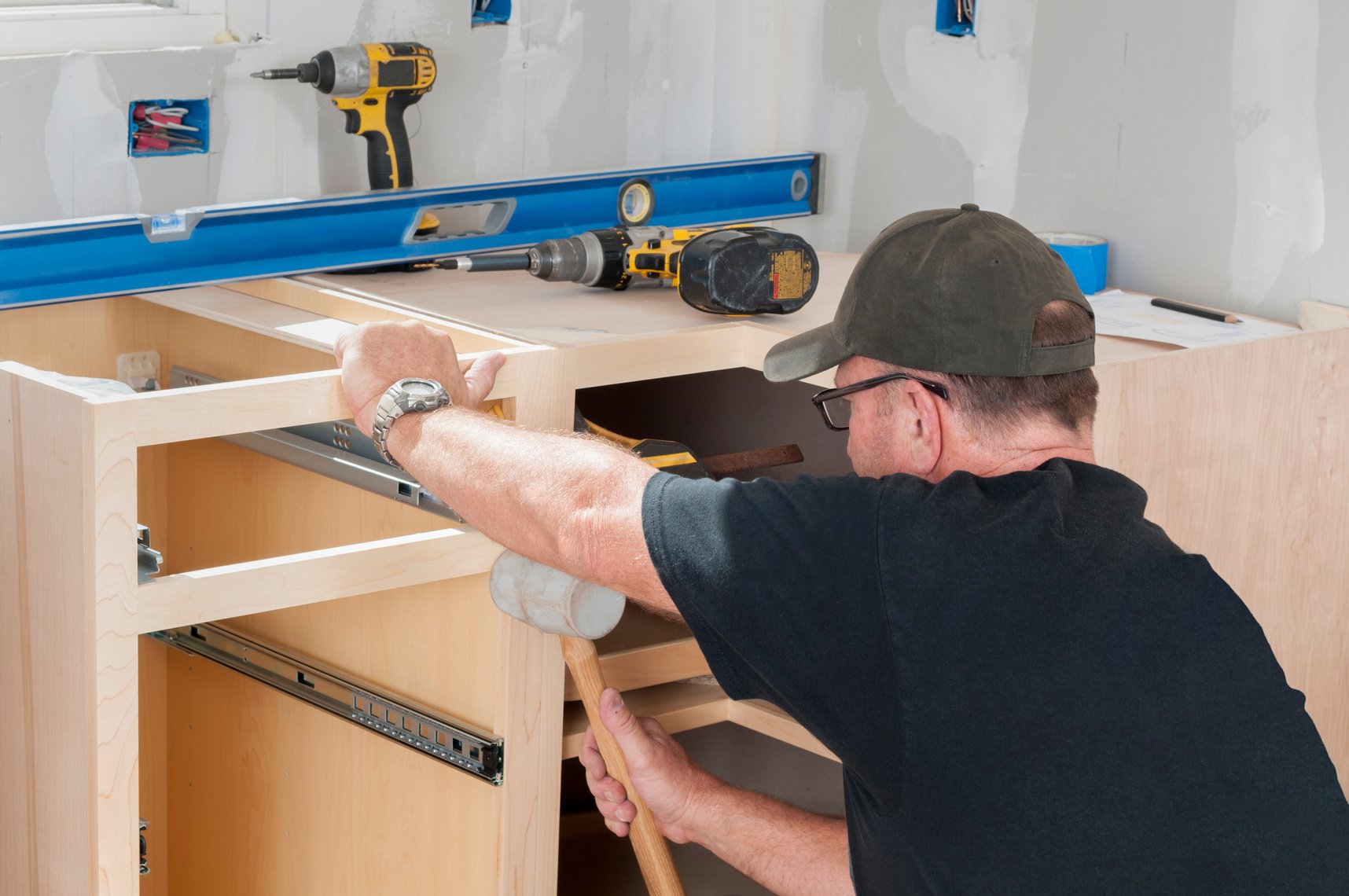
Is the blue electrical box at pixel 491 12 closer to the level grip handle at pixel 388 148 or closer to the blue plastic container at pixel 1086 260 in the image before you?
the level grip handle at pixel 388 148

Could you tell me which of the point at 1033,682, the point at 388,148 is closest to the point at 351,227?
the point at 388,148

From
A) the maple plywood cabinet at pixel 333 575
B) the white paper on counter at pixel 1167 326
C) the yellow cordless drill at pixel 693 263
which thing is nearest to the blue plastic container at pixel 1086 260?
the white paper on counter at pixel 1167 326

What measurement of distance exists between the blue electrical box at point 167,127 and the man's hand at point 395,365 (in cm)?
61

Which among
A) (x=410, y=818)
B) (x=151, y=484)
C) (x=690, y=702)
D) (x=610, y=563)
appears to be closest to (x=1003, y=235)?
(x=610, y=563)

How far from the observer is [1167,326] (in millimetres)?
1861

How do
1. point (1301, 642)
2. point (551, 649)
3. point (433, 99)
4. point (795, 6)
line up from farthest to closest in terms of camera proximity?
point (795, 6)
point (433, 99)
point (1301, 642)
point (551, 649)

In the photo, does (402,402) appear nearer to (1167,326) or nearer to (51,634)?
(51,634)

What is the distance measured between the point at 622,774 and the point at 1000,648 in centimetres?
62

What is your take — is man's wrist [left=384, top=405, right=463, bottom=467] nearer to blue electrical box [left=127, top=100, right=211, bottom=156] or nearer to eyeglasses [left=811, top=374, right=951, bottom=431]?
eyeglasses [left=811, top=374, right=951, bottom=431]

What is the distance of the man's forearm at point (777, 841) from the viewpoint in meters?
1.52

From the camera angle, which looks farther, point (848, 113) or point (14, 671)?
point (848, 113)

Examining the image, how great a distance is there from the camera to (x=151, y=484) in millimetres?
1984

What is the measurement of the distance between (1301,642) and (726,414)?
2.94 feet

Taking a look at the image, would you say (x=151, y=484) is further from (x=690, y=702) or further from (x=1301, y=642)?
(x=1301, y=642)
